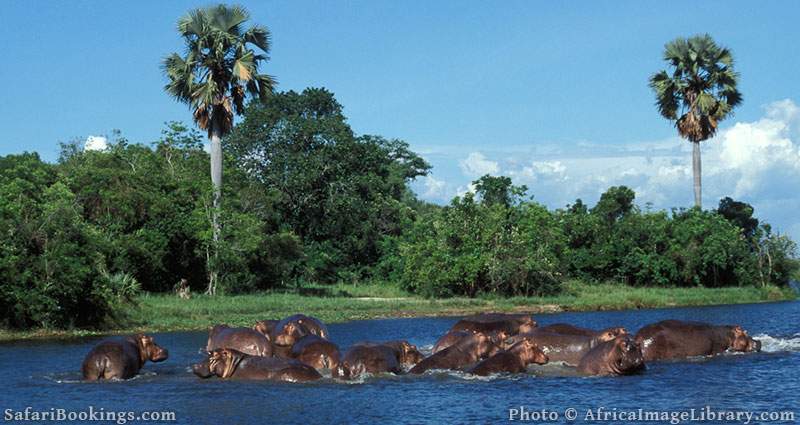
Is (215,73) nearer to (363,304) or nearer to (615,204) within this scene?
(363,304)

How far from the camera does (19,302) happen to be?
29031 mm

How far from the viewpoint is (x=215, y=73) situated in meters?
42.6

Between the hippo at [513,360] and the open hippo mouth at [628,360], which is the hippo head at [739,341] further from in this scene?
the hippo at [513,360]

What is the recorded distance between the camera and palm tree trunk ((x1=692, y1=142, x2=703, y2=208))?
2152 inches

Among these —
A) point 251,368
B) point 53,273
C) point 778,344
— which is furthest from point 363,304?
point 251,368

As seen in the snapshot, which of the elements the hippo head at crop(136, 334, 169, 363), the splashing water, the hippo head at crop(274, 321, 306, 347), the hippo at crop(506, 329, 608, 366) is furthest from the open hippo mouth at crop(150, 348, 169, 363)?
the splashing water

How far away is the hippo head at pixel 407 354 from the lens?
20516mm

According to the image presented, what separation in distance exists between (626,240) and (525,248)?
8999mm

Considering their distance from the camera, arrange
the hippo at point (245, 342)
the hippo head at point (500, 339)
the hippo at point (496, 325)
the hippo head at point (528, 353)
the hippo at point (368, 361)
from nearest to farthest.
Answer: the hippo at point (368, 361) → the hippo head at point (528, 353) → the hippo at point (245, 342) → the hippo head at point (500, 339) → the hippo at point (496, 325)

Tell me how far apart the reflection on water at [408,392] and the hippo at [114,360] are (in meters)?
0.32

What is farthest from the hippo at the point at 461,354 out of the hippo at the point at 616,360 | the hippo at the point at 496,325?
the hippo at the point at 496,325

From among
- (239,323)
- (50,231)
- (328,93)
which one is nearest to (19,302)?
(50,231)

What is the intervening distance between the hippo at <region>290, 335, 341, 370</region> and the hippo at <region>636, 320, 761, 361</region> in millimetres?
6995

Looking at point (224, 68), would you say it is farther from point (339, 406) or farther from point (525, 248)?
point (339, 406)
